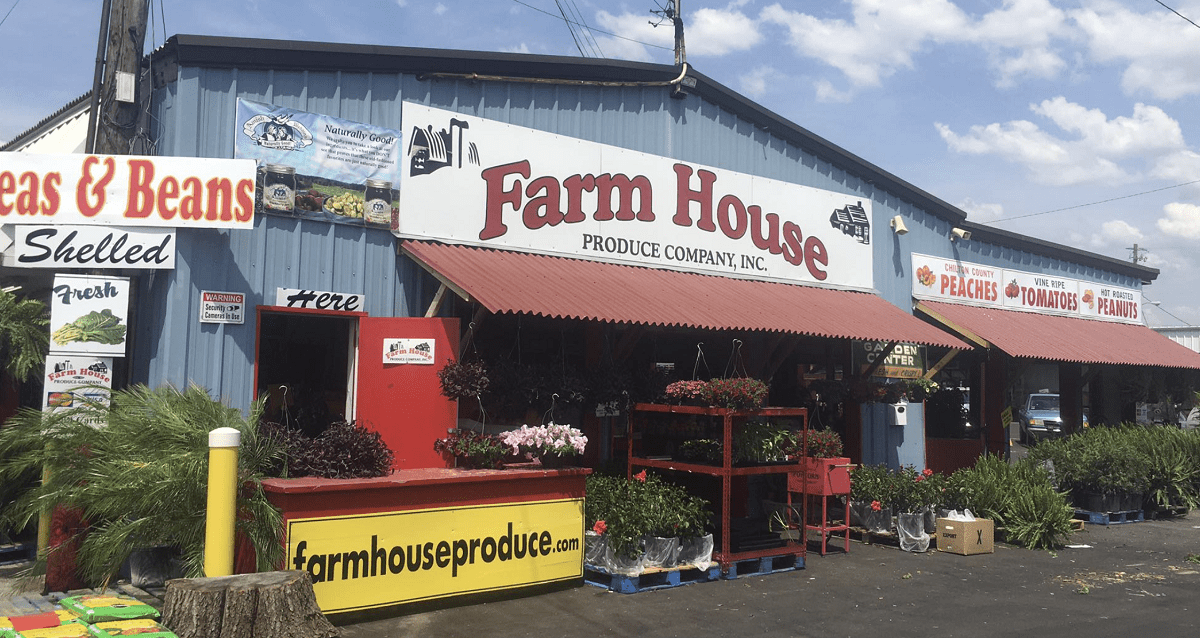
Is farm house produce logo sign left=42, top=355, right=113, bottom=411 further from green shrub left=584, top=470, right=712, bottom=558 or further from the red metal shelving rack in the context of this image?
the red metal shelving rack

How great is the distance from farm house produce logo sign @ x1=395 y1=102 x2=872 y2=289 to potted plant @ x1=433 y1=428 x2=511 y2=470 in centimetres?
252

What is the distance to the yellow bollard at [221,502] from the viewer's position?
703 centimetres

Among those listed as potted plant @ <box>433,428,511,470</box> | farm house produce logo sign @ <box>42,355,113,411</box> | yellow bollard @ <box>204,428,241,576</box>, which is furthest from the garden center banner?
yellow bollard @ <box>204,428,241,576</box>

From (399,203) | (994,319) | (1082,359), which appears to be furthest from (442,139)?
(1082,359)

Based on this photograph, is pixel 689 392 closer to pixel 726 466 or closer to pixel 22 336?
pixel 726 466

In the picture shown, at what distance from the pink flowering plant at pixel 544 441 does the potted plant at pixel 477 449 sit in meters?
0.10

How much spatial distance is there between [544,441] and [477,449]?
67 centimetres

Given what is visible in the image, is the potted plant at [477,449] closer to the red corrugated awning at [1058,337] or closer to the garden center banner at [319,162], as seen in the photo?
the garden center banner at [319,162]

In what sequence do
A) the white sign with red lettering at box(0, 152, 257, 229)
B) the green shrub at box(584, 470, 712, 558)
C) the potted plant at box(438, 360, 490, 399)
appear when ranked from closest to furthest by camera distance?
the white sign with red lettering at box(0, 152, 257, 229) < the green shrub at box(584, 470, 712, 558) < the potted plant at box(438, 360, 490, 399)

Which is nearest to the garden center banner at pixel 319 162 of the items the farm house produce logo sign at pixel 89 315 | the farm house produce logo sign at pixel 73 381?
the farm house produce logo sign at pixel 89 315

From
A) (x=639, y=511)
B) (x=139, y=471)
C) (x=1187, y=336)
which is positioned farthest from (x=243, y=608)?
(x=1187, y=336)

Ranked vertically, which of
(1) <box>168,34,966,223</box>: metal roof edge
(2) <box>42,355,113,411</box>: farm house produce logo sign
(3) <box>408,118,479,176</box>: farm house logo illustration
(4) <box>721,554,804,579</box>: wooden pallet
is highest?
(1) <box>168,34,966,223</box>: metal roof edge

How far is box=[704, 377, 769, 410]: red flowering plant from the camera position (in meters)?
10.0

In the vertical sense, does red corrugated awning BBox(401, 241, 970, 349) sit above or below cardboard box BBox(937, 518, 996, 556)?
above
